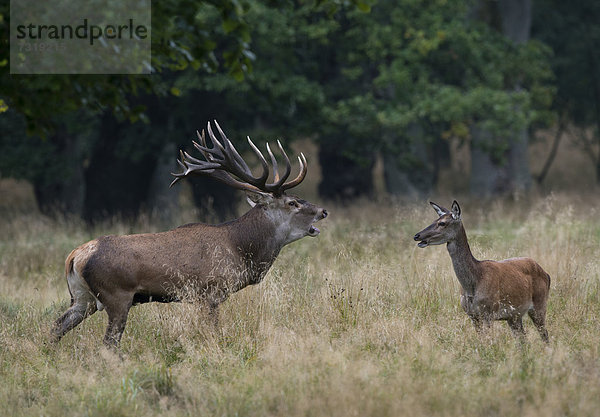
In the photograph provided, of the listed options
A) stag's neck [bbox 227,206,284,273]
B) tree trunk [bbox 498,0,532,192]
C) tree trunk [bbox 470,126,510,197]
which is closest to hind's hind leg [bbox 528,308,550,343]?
stag's neck [bbox 227,206,284,273]

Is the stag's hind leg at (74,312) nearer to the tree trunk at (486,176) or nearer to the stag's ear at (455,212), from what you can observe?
the stag's ear at (455,212)

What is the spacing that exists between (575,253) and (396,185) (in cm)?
1338

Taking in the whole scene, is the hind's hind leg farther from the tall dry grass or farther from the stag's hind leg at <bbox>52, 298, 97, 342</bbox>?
the stag's hind leg at <bbox>52, 298, 97, 342</bbox>

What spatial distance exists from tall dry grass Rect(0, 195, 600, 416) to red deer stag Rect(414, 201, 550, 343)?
0.20 m

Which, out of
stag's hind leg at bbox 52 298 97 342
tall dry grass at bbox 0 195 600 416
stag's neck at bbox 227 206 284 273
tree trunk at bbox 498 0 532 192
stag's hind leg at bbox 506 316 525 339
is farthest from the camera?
tree trunk at bbox 498 0 532 192

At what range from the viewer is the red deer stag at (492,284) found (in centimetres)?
737

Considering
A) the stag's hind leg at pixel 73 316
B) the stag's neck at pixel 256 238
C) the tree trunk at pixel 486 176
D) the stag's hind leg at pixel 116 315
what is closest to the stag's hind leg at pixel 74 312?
the stag's hind leg at pixel 73 316

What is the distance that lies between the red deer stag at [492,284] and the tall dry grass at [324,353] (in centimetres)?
20

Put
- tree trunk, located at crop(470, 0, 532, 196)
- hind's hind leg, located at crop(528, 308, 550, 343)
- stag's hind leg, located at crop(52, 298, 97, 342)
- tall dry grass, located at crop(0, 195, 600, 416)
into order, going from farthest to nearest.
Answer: tree trunk, located at crop(470, 0, 532, 196), stag's hind leg, located at crop(52, 298, 97, 342), hind's hind leg, located at crop(528, 308, 550, 343), tall dry grass, located at crop(0, 195, 600, 416)

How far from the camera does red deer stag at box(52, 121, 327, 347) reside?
739 cm

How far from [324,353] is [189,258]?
6.30 feet

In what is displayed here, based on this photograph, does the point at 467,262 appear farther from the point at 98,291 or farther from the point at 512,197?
the point at 512,197

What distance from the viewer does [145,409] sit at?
19.5 ft

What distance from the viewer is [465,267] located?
7.54 metres
